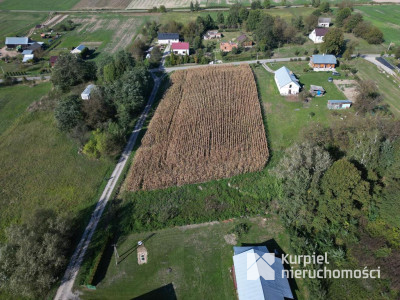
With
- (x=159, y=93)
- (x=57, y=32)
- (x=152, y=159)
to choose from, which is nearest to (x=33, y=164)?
(x=152, y=159)

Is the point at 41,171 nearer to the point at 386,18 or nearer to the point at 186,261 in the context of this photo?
the point at 186,261

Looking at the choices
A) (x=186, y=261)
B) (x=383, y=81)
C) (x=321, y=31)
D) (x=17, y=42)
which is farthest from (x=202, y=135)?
(x=17, y=42)

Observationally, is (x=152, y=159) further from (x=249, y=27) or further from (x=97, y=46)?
(x=249, y=27)

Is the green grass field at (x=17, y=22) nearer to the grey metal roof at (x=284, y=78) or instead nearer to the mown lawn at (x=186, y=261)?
the grey metal roof at (x=284, y=78)

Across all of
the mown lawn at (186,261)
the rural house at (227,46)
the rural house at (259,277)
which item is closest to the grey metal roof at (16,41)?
the rural house at (227,46)

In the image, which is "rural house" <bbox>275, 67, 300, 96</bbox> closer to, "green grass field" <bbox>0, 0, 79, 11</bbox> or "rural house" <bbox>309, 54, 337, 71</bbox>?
"rural house" <bbox>309, 54, 337, 71</bbox>
